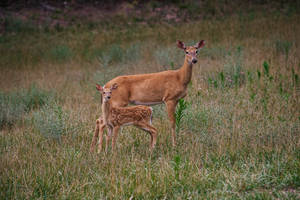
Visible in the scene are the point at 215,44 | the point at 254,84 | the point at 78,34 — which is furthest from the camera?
the point at 78,34

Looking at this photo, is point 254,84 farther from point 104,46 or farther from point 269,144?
point 104,46

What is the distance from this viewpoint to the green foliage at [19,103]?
27.0ft

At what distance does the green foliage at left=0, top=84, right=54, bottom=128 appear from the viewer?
8.22 metres

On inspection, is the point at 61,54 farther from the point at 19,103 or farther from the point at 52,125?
the point at 52,125

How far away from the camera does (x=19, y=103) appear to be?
9.39 metres

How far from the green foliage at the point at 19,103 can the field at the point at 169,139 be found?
0.10ft

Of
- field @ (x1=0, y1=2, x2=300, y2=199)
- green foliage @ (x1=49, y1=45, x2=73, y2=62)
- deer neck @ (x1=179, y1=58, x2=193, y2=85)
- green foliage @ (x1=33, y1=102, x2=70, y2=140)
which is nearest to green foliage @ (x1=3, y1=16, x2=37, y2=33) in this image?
green foliage @ (x1=49, y1=45, x2=73, y2=62)

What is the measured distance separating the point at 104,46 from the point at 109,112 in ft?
35.8

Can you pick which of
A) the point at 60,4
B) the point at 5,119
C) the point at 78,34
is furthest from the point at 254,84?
the point at 60,4

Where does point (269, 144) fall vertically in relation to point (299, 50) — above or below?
below

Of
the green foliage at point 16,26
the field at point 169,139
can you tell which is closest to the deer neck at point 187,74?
the field at point 169,139

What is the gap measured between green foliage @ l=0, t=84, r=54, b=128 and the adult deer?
259 cm

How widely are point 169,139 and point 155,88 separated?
97cm

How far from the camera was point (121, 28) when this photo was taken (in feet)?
66.3
